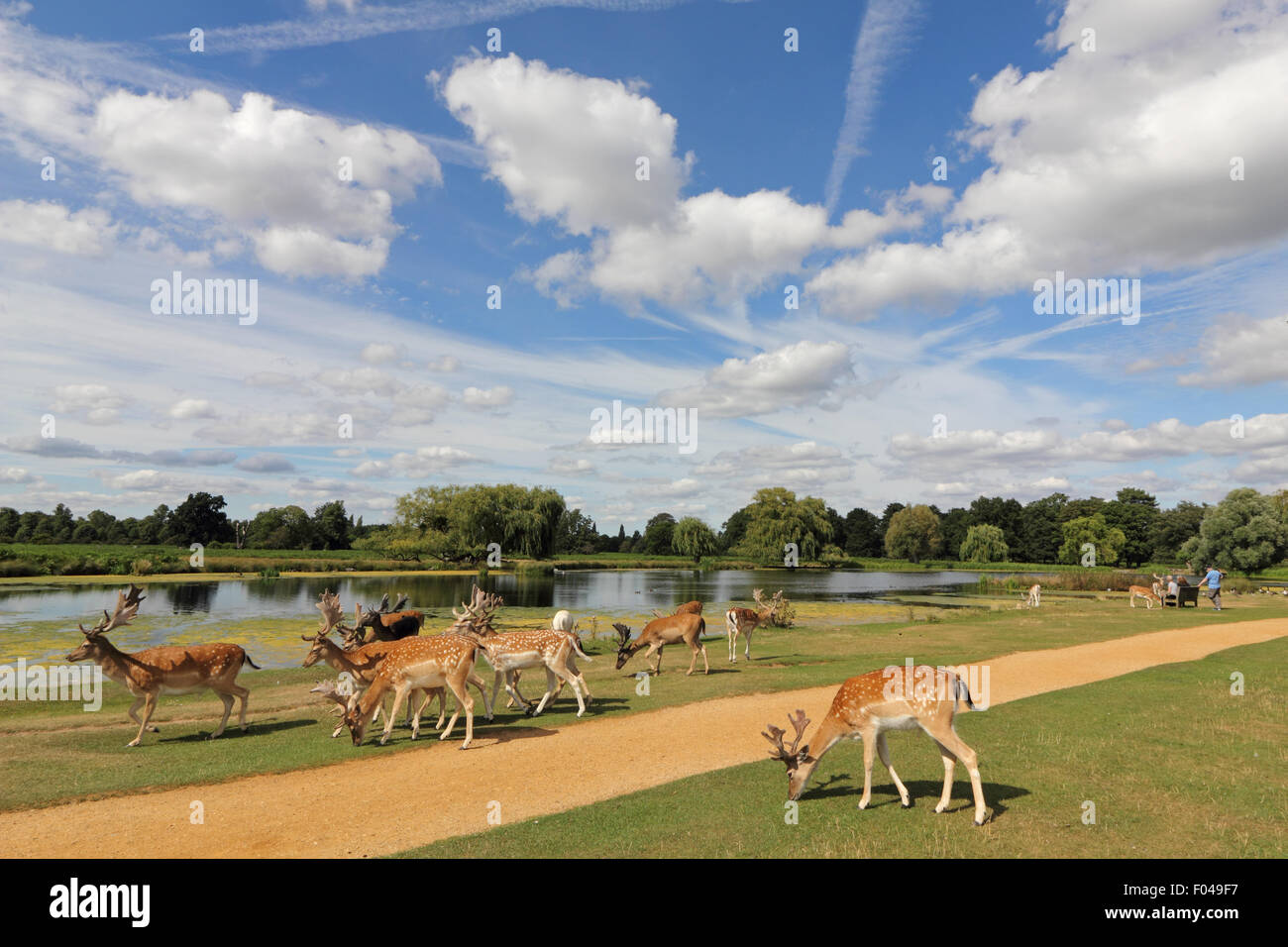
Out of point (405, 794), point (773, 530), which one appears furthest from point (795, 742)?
point (773, 530)

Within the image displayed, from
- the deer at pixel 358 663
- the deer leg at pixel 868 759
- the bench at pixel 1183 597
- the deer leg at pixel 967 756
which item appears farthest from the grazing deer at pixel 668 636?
the bench at pixel 1183 597

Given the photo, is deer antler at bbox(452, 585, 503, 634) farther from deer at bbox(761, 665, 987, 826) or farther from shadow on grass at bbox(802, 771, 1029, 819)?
deer at bbox(761, 665, 987, 826)

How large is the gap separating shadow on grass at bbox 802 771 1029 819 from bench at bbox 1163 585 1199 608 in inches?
1518

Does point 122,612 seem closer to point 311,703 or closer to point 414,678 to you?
point 311,703

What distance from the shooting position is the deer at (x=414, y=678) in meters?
12.1

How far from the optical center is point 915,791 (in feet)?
28.2

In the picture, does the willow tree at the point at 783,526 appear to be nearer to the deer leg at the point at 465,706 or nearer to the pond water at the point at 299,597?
the pond water at the point at 299,597

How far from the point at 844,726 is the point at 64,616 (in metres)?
38.9

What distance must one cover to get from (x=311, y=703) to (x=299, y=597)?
32177mm

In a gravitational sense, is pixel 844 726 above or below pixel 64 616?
above
